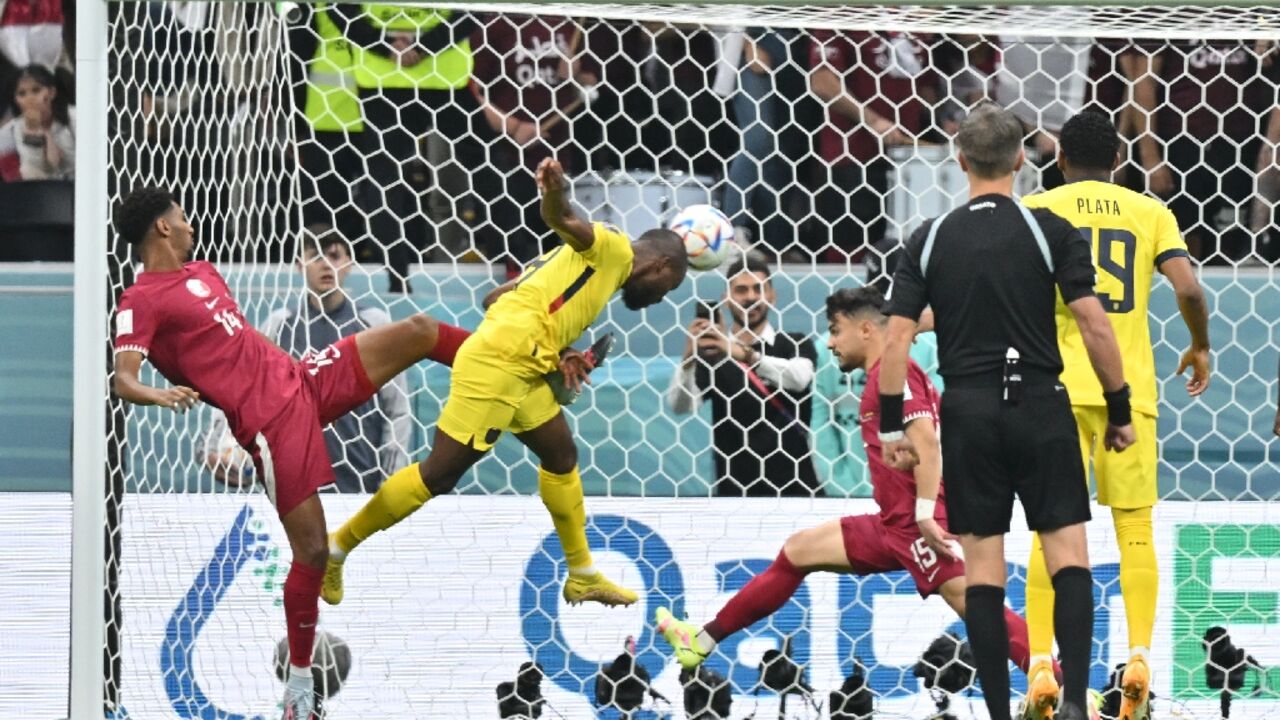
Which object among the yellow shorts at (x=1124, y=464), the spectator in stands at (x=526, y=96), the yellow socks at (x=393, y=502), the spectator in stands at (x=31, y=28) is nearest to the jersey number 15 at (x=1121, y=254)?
the yellow shorts at (x=1124, y=464)

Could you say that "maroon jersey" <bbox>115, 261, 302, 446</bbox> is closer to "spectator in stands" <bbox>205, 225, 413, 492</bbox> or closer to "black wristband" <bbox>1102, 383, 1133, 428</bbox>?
"spectator in stands" <bbox>205, 225, 413, 492</bbox>

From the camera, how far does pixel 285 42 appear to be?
7.38 m

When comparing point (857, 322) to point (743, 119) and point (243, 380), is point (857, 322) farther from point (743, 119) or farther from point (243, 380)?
point (243, 380)

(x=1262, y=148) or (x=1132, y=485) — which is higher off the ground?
(x=1262, y=148)

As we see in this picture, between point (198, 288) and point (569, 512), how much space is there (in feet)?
4.78

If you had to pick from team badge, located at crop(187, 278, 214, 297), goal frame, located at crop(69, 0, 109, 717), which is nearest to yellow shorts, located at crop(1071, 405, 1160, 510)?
team badge, located at crop(187, 278, 214, 297)

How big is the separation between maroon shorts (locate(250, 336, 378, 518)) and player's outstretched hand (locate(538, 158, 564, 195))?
1060 millimetres

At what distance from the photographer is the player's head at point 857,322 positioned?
6477mm

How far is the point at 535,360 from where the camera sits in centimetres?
643

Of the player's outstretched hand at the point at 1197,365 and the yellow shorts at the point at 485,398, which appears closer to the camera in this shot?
the player's outstretched hand at the point at 1197,365

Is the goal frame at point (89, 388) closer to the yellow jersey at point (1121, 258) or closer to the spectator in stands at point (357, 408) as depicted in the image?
the spectator in stands at point (357, 408)

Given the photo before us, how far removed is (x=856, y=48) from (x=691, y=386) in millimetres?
1785

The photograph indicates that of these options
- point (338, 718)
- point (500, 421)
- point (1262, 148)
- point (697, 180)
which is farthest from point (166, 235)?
point (1262, 148)

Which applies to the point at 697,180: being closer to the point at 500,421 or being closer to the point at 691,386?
the point at 691,386
